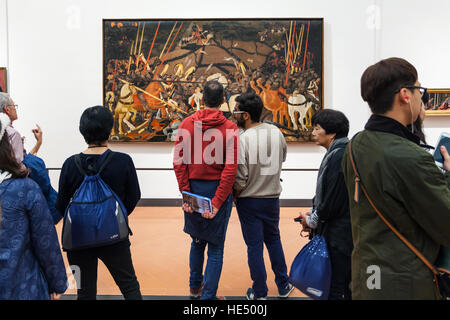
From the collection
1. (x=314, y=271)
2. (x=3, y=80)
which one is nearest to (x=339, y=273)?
(x=314, y=271)

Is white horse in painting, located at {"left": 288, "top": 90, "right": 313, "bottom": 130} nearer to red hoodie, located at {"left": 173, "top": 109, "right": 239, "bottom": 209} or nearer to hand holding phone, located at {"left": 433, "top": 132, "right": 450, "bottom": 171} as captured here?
red hoodie, located at {"left": 173, "top": 109, "right": 239, "bottom": 209}

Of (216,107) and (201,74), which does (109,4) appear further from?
(216,107)

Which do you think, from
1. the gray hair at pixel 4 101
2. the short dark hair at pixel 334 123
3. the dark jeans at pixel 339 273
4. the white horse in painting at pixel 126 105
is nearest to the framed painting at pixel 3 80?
the white horse in painting at pixel 126 105

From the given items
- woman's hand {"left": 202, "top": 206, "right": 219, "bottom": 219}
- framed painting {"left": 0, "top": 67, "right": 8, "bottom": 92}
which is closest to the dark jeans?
woman's hand {"left": 202, "top": 206, "right": 219, "bottom": 219}

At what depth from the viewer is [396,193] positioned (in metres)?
1.38

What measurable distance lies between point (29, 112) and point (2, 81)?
84cm

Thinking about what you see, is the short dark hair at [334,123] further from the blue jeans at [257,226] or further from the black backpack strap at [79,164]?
the black backpack strap at [79,164]

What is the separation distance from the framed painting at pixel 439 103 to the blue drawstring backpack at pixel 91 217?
7.10 meters

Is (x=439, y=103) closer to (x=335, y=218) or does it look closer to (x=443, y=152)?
(x=335, y=218)

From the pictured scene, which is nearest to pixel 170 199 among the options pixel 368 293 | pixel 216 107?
pixel 216 107

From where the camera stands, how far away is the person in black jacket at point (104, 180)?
2.25 meters

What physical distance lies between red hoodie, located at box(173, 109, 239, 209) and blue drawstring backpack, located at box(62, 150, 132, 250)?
2.61 ft

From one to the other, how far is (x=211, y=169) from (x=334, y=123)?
1022 mm

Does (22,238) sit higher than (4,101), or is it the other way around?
(4,101)
